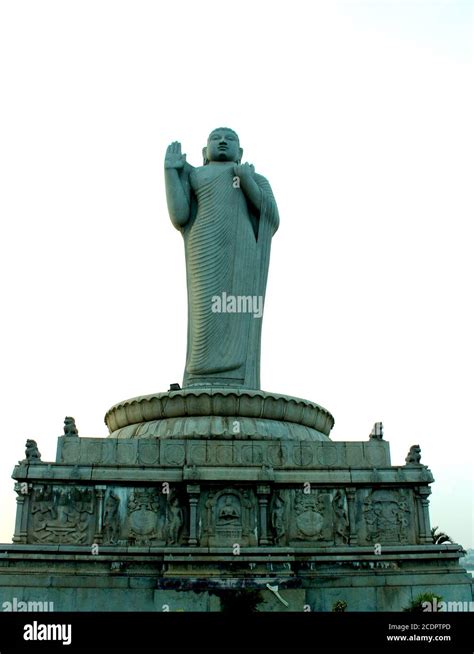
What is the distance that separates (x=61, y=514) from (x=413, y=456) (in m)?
6.19

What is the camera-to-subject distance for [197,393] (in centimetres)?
1493

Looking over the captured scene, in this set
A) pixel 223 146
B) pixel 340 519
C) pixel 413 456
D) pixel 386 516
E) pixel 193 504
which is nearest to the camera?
pixel 193 504

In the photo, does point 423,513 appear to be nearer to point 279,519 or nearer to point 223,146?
point 279,519

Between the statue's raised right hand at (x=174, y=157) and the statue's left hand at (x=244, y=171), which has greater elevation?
the statue's raised right hand at (x=174, y=157)

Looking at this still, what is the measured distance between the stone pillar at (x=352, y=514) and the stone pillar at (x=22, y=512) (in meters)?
5.37

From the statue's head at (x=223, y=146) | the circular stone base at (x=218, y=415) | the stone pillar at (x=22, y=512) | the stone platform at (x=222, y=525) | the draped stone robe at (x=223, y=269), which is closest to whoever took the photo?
the stone platform at (x=222, y=525)

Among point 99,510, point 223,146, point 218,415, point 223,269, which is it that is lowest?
point 99,510

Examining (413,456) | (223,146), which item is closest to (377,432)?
(413,456)

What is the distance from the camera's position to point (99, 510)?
524 inches

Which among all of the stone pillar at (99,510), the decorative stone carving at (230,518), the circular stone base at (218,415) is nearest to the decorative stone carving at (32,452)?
the stone pillar at (99,510)

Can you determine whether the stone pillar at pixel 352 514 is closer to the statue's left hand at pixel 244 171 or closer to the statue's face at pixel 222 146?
the statue's left hand at pixel 244 171

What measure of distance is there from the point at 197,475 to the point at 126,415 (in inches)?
115

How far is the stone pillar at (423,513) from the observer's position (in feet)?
44.9
